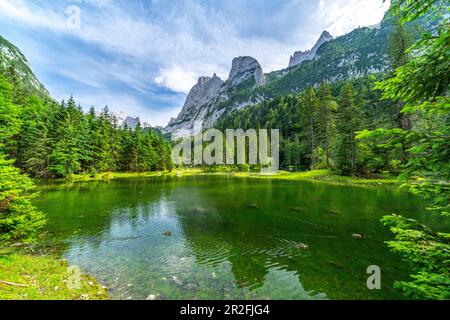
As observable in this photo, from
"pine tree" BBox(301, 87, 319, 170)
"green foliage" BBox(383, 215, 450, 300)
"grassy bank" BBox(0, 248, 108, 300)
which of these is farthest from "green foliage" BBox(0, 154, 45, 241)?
"pine tree" BBox(301, 87, 319, 170)

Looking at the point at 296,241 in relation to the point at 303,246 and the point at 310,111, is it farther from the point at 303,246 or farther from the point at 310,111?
the point at 310,111

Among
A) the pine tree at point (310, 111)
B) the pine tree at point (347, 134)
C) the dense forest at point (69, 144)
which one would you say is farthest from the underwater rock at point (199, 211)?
the pine tree at point (310, 111)

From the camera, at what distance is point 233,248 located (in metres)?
13.7

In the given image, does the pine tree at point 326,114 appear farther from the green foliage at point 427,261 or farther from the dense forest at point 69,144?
the dense forest at point 69,144

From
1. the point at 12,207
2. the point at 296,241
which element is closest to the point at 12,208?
the point at 12,207

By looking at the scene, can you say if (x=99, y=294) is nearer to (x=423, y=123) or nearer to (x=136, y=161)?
(x=423, y=123)

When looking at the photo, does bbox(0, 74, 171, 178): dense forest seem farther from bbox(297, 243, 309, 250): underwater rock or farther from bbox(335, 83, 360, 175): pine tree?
bbox(335, 83, 360, 175): pine tree

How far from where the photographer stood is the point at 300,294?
8891 millimetres

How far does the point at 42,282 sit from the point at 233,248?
9618mm

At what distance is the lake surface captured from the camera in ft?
30.7

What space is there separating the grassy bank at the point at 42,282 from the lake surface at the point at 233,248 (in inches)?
29.6

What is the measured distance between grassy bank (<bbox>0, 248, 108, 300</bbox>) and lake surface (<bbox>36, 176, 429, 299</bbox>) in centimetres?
75
